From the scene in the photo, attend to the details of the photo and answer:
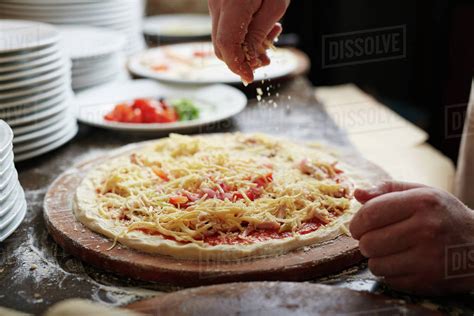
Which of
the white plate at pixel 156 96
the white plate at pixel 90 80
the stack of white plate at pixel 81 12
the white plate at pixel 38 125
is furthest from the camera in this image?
the stack of white plate at pixel 81 12

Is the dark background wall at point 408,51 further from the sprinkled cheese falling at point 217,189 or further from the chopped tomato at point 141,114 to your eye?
the sprinkled cheese falling at point 217,189

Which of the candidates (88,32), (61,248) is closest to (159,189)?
(61,248)

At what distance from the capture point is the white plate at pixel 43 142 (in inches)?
112

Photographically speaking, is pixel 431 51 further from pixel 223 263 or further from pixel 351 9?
pixel 223 263

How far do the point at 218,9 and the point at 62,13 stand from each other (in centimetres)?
235

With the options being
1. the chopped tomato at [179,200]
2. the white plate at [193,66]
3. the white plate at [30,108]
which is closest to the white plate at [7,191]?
the chopped tomato at [179,200]

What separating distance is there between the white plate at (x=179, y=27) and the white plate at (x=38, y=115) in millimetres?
2694

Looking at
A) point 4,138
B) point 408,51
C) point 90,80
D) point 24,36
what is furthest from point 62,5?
point 408,51

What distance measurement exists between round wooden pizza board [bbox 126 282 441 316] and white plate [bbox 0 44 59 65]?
57.2 inches

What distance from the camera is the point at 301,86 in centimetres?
426

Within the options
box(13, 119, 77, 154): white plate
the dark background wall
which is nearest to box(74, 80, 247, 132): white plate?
box(13, 119, 77, 154): white plate

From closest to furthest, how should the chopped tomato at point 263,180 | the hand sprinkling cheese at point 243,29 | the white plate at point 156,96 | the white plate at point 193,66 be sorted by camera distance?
the hand sprinkling cheese at point 243,29, the chopped tomato at point 263,180, the white plate at point 156,96, the white plate at point 193,66

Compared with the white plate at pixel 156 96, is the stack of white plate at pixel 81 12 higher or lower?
higher

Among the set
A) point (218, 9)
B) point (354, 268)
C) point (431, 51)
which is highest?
point (218, 9)
